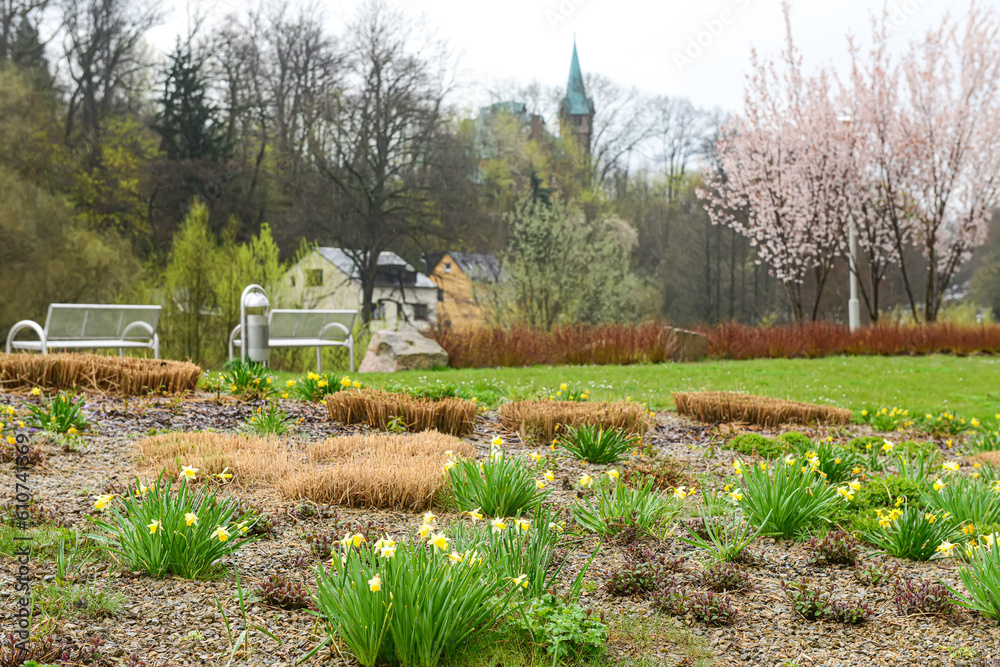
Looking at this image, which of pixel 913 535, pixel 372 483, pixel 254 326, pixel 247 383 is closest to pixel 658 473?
pixel 913 535

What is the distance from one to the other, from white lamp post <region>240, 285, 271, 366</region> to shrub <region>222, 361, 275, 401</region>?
95 cm

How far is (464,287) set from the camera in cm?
3183

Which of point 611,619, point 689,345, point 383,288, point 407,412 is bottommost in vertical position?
point 611,619

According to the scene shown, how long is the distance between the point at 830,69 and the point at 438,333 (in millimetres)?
13034

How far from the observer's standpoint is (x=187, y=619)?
7.04 feet

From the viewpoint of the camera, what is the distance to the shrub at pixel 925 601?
2379 millimetres

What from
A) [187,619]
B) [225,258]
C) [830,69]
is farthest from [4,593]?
[830,69]

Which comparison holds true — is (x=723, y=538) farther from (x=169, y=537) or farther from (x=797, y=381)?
(x=797, y=381)

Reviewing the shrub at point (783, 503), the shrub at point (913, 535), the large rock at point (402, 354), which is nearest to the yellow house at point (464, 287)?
the large rock at point (402, 354)

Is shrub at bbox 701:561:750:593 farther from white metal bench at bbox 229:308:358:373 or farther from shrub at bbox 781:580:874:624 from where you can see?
white metal bench at bbox 229:308:358:373

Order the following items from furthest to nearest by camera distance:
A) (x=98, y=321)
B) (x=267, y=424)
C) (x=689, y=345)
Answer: (x=689, y=345) → (x=98, y=321) → (x=267, y=424)

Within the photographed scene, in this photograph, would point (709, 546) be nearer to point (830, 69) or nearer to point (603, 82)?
point (830, 69)

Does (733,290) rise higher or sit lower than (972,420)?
higher

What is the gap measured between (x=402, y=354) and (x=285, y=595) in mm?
9274
